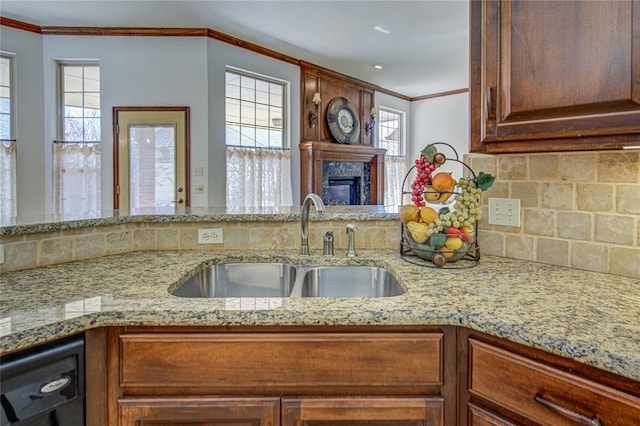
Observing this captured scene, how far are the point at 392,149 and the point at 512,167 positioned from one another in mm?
5482

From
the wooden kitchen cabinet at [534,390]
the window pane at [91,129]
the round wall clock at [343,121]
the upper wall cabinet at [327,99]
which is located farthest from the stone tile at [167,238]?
the round wall clock at [343,121]

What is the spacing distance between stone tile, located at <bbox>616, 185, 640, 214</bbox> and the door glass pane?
3774mm

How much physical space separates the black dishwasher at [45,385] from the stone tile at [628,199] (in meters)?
1.54

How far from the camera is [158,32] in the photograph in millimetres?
3922

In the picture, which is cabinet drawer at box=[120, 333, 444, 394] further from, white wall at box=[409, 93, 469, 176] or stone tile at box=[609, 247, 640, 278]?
white wall at box=[409, 93, 469, 176]

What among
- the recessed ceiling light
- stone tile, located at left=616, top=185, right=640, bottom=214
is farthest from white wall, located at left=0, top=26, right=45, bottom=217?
stone tile, located at left=616, top=185, right=640, bottom=214

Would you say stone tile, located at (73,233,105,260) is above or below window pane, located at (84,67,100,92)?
below

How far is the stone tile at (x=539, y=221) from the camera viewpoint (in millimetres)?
1333

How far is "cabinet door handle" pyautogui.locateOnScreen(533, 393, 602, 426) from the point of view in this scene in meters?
0.72

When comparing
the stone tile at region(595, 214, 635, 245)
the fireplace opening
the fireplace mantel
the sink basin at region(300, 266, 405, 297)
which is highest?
the fireplace mantel

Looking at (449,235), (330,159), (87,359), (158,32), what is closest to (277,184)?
(330,159)

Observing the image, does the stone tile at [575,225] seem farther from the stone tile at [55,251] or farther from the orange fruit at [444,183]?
the stone tile at [55,251]

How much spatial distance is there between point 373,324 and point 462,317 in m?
0.20

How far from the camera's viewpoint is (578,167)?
1263 mm
